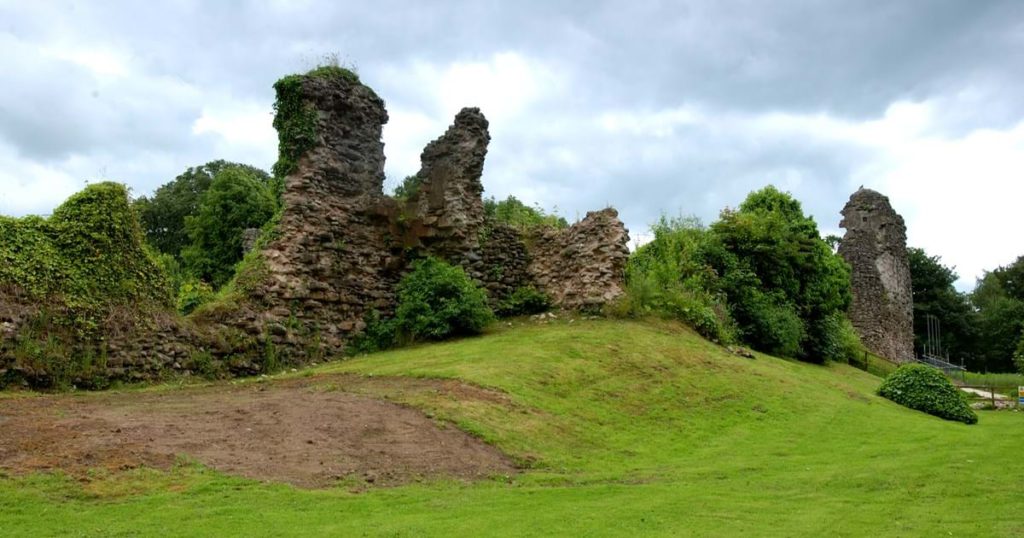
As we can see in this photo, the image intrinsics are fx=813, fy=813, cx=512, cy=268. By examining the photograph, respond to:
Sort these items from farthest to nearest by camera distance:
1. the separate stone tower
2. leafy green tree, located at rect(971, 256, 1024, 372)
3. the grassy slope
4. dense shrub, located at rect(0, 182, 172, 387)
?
leafy green tree, located at rect(971, 256, 1024, 372) → the separate stone tower → dense shrub, located at rect(0, 182, 172, 387) → the grassy slope

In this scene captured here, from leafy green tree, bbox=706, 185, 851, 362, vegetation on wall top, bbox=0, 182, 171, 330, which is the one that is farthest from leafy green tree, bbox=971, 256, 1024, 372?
vegetation on wall top, bbox=0, 182, 171, 330

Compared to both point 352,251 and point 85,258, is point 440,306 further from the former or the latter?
point 85,258

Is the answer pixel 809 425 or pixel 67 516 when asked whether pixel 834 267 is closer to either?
pixel 809 425

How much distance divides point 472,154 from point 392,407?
10.9 metres

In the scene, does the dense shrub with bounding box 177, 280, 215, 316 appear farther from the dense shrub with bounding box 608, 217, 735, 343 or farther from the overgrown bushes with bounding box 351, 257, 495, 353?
the dense shrub with bounding box 608, 217, 735, 343

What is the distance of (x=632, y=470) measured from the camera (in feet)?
34.8

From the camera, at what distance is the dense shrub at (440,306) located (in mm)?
19172

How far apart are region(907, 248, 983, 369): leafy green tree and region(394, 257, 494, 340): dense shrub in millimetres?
53536

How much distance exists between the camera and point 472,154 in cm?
2152

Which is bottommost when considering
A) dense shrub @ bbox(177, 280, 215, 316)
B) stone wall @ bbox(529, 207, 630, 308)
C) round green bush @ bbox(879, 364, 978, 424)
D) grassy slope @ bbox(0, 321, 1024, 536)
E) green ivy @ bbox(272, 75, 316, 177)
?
grassy slope @ bbox(0, 321, 1024, 536)

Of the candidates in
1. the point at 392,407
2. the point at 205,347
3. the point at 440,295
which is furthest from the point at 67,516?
the point at 440,295

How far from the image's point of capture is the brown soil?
8.80 meters

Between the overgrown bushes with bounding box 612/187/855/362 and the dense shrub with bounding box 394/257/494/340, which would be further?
the overgrown bushes with bounding box 612/187/855/362

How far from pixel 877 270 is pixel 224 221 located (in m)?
32.6
